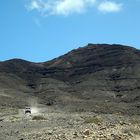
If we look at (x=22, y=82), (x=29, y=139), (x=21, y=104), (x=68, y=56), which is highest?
(x=68, y=56)

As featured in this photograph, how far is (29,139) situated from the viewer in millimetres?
26047

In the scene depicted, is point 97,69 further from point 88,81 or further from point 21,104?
point 21,104

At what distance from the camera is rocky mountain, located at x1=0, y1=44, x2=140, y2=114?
10544 centimetres

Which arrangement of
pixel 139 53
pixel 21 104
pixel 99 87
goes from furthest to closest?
pixel 139 53, pixel 99 87, pixel 21 104

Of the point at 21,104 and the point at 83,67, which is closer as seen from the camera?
the point at 21,104

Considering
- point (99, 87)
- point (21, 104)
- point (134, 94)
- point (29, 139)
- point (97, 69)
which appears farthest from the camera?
point (97, 69)

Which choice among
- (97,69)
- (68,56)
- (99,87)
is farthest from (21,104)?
(68,56)

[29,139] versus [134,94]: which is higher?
[134,94]

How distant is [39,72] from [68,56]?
2932 centimetres

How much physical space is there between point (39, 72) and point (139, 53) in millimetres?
32270

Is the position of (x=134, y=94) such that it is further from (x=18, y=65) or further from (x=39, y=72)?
(x=18, y=65)

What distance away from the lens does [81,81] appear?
14438 cm

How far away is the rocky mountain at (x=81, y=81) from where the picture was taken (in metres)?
105

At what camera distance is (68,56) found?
194000mm
